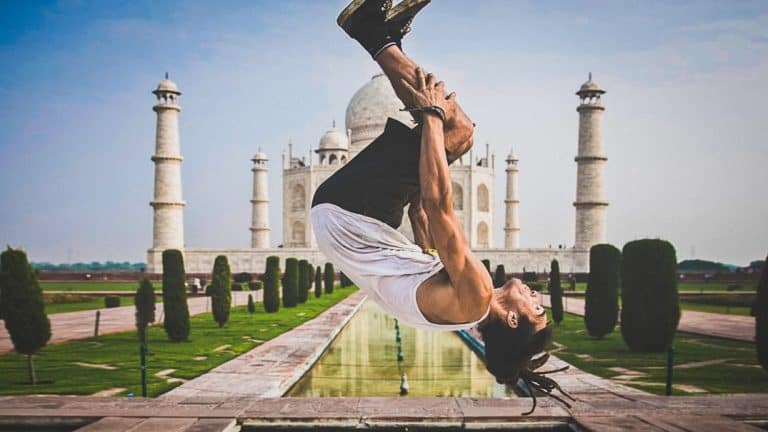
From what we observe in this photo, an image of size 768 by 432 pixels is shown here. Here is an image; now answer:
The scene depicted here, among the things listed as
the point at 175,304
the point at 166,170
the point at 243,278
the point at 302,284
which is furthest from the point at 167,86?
the point at 175,304

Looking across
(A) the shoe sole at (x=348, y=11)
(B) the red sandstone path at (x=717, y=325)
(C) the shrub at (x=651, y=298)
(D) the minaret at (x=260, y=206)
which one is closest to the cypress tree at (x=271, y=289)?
(B) the red sandstone path at (x=717, y=325)

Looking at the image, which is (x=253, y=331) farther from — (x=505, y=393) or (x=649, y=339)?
(x=649, y=339)

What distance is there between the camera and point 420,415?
419 centimetres

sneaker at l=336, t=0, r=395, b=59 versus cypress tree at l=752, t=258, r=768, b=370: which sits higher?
sneaker at l=336, t=0, r=395, b=59

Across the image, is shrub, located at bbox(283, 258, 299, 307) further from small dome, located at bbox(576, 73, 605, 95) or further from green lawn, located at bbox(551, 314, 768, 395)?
small dome, located at bbox(576, 73, 605, 95)

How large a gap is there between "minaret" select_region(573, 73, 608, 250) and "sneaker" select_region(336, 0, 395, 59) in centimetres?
2903

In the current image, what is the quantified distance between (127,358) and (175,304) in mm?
1500

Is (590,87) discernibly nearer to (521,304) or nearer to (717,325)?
(717,325)

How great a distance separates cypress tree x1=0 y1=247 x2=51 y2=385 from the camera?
6254mm

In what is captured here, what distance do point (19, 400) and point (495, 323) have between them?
14.8 ft

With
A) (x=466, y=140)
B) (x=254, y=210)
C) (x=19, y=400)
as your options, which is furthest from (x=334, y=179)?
(x=254, y=210)

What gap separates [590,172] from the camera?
29.2 meters

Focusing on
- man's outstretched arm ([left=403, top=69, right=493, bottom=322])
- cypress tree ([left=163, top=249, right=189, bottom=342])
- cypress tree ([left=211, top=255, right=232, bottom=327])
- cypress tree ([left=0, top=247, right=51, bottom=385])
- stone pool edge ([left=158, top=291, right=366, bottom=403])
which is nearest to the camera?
man's outstretched arm ([left=403, top=69, right=493, bottom=322])

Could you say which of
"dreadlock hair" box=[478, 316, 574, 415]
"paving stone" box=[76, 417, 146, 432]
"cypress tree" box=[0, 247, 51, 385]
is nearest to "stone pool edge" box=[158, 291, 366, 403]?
"paving stone" box=[76, 417, 146, 432]
